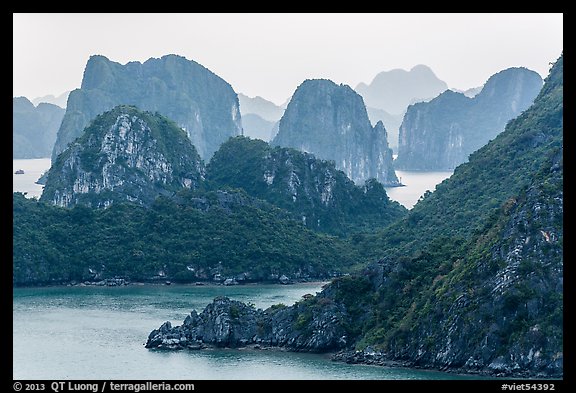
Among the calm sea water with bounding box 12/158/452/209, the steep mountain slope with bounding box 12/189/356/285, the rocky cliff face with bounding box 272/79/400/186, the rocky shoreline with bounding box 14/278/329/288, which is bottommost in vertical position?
the rocky shoreline with bounding box 14/278/329/288

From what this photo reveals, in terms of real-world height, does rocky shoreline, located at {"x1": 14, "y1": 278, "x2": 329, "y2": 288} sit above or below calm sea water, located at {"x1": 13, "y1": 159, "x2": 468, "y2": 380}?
above

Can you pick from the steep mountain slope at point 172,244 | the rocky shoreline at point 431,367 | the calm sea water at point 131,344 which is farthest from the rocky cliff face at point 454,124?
the rocky shoreline at point 431,367

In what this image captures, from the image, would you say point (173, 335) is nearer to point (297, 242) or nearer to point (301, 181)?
point (297, 242)

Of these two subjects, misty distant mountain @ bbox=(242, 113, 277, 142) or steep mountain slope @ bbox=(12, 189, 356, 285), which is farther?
misty distant mountain @ bbox=(242, 113, 277, 142)

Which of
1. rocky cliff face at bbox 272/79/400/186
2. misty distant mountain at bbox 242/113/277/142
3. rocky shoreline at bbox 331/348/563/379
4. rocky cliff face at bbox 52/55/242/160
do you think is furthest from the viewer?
misty distant mountain at bbox 242/113/277/142

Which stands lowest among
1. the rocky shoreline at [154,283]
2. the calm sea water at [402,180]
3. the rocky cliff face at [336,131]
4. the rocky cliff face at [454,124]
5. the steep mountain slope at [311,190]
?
the rocky shoreline at [154,283]

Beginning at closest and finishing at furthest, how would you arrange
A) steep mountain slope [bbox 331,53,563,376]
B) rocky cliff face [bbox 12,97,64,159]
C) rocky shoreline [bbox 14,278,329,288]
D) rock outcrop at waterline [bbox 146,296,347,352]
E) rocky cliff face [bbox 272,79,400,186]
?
steep mountain slope [bbox 331,53,563,376], rock outcrop at waterline [bbox 146,296,347,352], rocky shoreline [bbox 14,278,329,288], rocky cliff face [bbox 272,79,400,186], rocky cliff face [bbox 12,97,64,159]

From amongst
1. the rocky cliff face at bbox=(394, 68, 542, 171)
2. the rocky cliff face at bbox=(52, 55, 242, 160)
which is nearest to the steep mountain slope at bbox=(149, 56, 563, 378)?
the rocky cliff face at bbox=(52, 55, 242, 160)

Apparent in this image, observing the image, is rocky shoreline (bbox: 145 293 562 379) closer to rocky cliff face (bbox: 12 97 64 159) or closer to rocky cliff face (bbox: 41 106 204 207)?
rocky cliff face (bbox: 41 106 204 207)

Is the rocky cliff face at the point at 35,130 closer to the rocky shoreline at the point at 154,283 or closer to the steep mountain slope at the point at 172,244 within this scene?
the steep mountain slope at the point at 172,244
